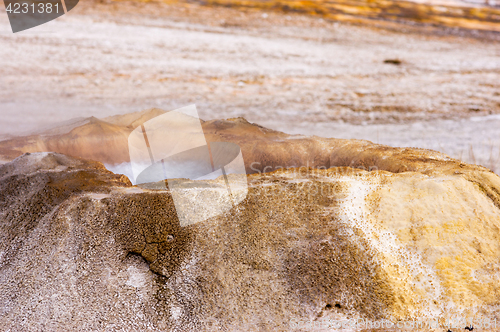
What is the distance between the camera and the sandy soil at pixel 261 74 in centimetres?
291

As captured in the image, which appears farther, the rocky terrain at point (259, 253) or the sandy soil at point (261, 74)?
the sandy soil at point (261, 74)

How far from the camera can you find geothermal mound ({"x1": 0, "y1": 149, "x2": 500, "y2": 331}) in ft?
3.09

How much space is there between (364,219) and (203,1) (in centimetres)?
382

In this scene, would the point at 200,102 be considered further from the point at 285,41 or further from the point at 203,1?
the point at 203,1

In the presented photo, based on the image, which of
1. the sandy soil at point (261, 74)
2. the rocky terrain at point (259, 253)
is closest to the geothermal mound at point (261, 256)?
the rocky terrain at point (259, 253)

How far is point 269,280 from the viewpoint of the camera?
986mm

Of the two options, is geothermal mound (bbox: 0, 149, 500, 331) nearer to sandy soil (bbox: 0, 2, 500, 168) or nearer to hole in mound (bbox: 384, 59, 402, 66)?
sandy soil (bbox: 0, 2, 500, 168)

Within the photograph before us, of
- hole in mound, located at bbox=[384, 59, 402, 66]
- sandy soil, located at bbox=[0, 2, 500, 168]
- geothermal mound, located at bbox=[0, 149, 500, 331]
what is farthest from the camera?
hole in mound, located at bbox=[384, 59, 402, 66]

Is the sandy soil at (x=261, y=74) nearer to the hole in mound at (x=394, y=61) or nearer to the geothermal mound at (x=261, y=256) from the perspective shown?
the hole in mound at (x=394, y=61)

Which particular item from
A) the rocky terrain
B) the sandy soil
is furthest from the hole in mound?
the rocky terrain

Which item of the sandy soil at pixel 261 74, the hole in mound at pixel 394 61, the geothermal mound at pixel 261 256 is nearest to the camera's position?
the geothermal mound at pixel 261 256

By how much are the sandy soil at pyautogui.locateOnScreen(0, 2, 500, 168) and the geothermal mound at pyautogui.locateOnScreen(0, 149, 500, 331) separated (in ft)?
5.52

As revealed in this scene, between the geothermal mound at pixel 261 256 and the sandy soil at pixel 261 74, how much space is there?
1683 millimetres

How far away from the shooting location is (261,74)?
11.1 ft
